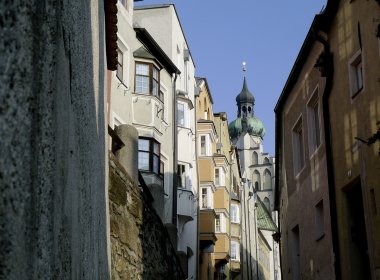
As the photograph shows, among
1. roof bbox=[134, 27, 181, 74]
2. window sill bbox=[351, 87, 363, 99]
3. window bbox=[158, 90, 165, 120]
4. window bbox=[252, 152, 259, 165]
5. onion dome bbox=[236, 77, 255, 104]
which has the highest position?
onion dome bbox=[236, 77, 255, 104]

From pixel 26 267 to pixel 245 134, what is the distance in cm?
12021

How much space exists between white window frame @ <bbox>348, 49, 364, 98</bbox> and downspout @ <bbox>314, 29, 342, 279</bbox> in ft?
3.74

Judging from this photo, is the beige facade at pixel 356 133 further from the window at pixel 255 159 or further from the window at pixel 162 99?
the window at pixel 255 159

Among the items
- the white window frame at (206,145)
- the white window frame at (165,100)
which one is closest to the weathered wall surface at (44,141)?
the white window frame at (165,100)

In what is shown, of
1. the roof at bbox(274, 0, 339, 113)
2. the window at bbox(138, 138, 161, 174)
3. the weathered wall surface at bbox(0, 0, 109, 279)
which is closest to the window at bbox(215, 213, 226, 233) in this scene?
the window at bbox(138, 138, 161, 174)

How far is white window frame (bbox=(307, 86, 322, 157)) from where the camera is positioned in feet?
51.0

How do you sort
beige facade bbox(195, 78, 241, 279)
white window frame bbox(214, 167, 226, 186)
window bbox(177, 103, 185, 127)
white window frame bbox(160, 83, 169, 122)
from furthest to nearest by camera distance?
white window frame bbox(214, 167, 226, 186), beige facade bbox(195, 78, 241, 279), window bbox(177, 103, 185, 127), white window frame bbox(160, 83, 169, 122)

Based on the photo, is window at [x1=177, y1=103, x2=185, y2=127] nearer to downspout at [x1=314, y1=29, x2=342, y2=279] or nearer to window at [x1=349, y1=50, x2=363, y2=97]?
downspout at [x1=314, y1=29, x2=342, y2=279]

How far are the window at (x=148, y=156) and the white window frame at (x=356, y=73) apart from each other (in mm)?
11625

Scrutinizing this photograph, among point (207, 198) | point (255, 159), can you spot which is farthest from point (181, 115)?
point (255, 159)

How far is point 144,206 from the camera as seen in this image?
911 cm

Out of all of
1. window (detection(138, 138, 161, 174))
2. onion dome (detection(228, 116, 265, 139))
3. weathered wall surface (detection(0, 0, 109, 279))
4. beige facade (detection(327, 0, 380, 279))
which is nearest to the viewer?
weathered wall surface (detection(0, 0, 109, 279))

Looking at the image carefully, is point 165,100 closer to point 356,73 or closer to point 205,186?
point 205,186

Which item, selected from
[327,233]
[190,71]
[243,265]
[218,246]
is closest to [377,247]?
[327,233]
